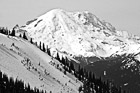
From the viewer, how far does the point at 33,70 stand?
599 feet

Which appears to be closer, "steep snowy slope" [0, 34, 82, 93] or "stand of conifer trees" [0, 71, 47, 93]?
"stand of conifer trees" [0, 71, 47, 93]

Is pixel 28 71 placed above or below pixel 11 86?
below

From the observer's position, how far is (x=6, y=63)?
169 meters

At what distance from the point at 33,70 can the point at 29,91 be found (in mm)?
42548

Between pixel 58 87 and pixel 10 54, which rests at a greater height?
pixel 10 54

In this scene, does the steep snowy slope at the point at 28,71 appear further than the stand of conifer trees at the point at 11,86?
Yes

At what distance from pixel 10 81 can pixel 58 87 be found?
155ft

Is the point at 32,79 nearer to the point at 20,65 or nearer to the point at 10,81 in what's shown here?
the point at 20,65

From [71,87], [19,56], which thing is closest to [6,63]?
[19,56]

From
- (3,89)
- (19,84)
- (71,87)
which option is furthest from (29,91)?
(71,87)

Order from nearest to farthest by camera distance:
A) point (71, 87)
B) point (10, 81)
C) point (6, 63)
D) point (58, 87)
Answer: point (10, 81)
point (6, 63)
point (58, 87)
point (71, 87)

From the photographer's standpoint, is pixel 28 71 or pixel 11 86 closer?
pixel 11 86

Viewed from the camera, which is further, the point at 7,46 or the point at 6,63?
the point at 7,46

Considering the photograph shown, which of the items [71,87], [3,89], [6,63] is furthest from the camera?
[71,87]
